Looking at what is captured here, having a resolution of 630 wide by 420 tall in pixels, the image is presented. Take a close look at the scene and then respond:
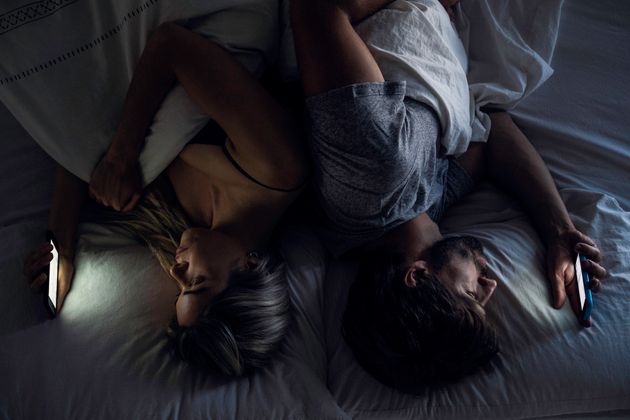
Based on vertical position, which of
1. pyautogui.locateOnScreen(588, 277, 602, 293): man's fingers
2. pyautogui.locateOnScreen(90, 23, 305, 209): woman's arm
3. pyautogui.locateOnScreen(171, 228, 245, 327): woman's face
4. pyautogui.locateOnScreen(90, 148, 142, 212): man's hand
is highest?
pyautogui.locateOnScreen(90, 23, 305, 209): woman's arm

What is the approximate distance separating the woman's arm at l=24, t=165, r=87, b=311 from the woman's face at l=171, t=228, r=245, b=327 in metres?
0.22

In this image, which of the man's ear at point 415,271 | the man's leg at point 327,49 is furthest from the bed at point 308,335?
the man's leg at point 327,49

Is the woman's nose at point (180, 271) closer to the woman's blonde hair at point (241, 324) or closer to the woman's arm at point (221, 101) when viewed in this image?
the woman's blonde hair at point (241, 324)

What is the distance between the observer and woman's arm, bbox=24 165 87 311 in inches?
38.6

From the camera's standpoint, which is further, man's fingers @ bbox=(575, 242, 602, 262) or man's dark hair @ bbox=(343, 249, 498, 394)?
man's fingers @ bbox=(575, 242, 602, 262)

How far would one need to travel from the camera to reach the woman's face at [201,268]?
0.92 metres

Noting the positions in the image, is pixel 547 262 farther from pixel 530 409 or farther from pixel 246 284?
pixel 246 284

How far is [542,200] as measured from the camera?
3.52ft

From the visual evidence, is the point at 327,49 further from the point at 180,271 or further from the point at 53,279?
the point at 53,279

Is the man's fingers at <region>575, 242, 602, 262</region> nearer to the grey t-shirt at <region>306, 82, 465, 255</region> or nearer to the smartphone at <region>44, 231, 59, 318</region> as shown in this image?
the grey t-shirt at <region>306, 82, 465, 255</region>

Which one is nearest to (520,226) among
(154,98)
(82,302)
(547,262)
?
(547,262)

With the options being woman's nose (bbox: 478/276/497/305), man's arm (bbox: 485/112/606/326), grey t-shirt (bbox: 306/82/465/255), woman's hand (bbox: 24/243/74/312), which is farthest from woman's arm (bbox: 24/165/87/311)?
man's arm (bbox: 485/112/606/326)

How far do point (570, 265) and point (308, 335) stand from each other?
483 mm

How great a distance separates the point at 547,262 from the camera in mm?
1015
